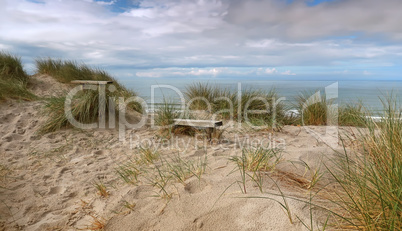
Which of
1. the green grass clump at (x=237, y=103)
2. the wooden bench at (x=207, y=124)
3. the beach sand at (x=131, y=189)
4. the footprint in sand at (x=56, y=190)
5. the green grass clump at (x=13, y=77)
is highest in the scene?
the green grass clump at (x=13, y=77)

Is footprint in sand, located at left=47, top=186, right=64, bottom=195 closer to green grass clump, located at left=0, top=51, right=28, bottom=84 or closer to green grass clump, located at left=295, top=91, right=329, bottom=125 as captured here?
green grass clump, located at left=295, top=91, right=329, bottom=125

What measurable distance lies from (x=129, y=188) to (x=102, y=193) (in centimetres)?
25

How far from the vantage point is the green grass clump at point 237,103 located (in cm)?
641

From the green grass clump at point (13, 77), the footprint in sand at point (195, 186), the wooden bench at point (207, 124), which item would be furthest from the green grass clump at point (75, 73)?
the footprint in sand at point (195, 186)

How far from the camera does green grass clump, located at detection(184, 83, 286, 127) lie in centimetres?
641

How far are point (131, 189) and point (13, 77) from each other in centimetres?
758

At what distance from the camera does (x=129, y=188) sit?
2.58m

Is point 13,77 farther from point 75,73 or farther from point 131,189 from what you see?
point 131,189

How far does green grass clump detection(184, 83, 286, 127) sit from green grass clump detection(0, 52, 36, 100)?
155 inches

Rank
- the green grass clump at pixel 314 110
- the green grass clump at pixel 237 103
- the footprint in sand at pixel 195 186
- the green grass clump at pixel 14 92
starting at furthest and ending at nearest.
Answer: the green grass clump at pixel 237 103
the green grass clump at pixel 14 92
the green grass clump at pixel 314 110
the footprint in sand at pixel 195 186

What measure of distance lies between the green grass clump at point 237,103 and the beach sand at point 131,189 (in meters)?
1.67

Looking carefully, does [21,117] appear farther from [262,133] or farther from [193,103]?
[262,133]

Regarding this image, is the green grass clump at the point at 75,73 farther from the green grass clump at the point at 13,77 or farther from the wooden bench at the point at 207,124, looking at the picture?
the wooden bench at the point at 207,124

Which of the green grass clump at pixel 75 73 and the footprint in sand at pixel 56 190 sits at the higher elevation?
the green grass clump at pixel 75 73
